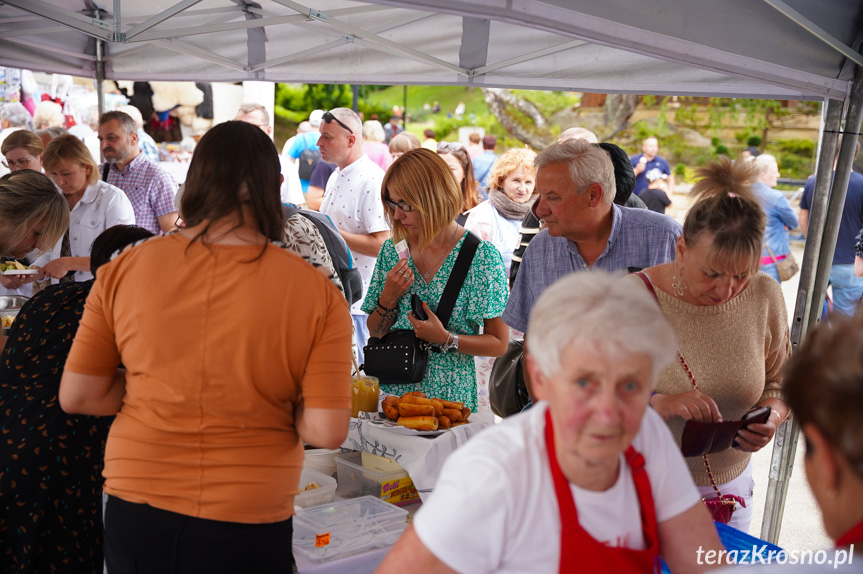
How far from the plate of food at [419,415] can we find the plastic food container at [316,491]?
0.82ft

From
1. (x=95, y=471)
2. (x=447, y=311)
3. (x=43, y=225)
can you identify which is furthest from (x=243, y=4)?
(x=95, y=471)

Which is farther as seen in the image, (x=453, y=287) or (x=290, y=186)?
(x=290, y=186)

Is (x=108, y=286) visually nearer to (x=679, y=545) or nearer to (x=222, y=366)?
(x=222, y=366)

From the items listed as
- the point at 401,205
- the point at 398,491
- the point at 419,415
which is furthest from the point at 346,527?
the point at 401,205

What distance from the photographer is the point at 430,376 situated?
9.34 feet

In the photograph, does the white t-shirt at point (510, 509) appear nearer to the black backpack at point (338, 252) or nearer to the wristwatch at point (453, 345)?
the wristwatch at point (453, 345)

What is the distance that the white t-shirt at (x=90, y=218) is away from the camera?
3.96m

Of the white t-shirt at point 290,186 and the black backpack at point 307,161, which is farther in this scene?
the black backpack at point 307,161

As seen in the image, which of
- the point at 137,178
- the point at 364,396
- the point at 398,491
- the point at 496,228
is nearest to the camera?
the point at 398,491

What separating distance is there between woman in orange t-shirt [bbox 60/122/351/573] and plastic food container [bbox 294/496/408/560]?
283mm

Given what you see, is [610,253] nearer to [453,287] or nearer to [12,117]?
[453,287]

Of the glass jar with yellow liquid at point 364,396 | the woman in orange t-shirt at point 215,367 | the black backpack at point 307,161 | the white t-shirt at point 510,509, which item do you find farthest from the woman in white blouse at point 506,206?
the black backpack at point 307,161

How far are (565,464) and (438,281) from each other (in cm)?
166

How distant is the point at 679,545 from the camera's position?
133cm
